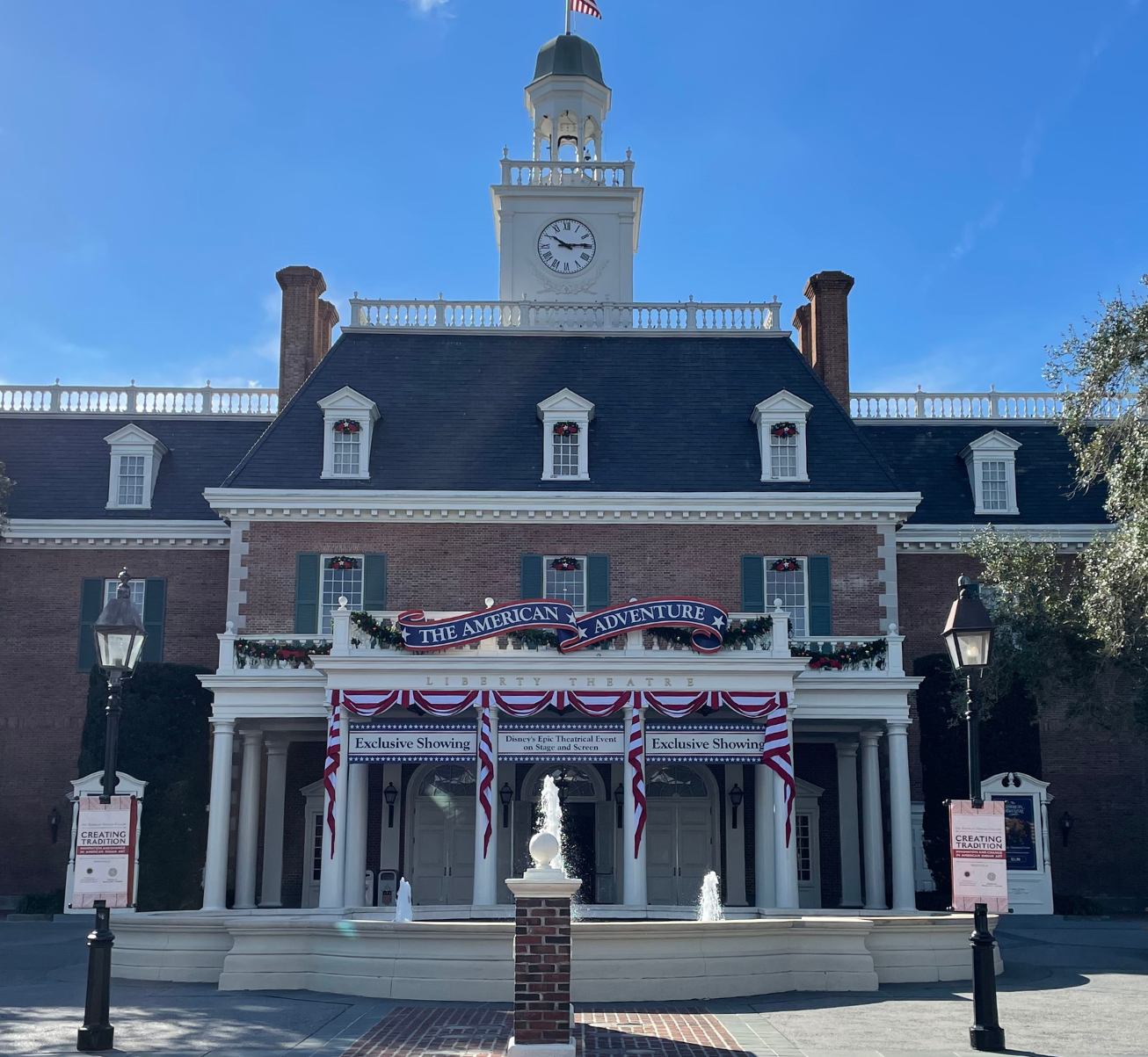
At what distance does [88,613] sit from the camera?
33.8 m

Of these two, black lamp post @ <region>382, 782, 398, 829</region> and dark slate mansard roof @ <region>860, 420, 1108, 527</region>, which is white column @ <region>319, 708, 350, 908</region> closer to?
black lamp post @ <region>382, 782, 398, 829</region>

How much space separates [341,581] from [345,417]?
401 centimetres

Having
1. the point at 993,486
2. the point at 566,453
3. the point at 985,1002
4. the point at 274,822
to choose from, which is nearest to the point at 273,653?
the point at 274,822

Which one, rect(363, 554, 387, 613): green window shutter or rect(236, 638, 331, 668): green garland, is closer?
rect(236, 638, 331, 668): green garland

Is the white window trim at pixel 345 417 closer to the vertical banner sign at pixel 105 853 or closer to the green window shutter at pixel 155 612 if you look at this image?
the green window shutter at pixel 155 612

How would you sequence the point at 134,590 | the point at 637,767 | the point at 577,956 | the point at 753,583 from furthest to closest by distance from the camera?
1. the point at 134,590
2. the point at 753,583
3. the point at 637,767
4. the point at 577,956

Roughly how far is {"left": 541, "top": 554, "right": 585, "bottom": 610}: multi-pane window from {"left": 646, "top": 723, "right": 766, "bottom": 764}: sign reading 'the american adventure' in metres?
5.19

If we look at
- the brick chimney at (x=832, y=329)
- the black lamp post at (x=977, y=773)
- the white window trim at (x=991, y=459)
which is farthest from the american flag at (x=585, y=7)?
the black lamp post at (x=977, y=773)

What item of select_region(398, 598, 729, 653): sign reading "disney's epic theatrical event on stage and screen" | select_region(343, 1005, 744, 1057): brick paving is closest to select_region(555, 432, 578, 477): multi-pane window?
select_region(398, 598, 729, 653): sign reading "disney's epic theatrical event on stage and screen"

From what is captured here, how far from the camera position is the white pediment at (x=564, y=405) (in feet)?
105

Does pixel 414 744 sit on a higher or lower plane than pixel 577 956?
higher

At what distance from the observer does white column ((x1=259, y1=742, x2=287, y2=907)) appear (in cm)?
3094

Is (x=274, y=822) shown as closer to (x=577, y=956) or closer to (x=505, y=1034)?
(x=577, y=956)

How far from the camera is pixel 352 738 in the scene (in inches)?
1051
